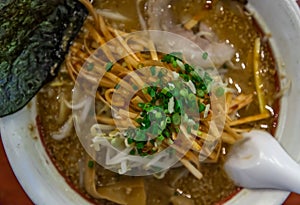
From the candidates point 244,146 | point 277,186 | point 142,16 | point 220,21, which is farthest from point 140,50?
point 277,186

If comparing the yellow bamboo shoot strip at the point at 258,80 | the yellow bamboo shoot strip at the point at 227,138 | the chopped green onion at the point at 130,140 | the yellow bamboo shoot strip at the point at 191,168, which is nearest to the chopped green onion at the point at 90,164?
the chopped green onion at the point at 130,140

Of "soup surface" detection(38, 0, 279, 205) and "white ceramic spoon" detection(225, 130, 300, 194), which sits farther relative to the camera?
"soup surface" detection(38, 0, 279, 205)

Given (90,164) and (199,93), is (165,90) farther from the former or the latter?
(90,164)

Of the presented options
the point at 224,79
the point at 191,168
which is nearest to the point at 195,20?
the point at 224,79

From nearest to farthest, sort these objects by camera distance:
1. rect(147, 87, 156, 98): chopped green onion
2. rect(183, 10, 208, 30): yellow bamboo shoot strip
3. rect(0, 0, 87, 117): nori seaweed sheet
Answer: rect(0, 0, 87, 117): nori seaweed sheet
rect(147, 87, 156, 98): chopped green onion
rect(183, 10, 208, 30): yellow bamboo shoot strip

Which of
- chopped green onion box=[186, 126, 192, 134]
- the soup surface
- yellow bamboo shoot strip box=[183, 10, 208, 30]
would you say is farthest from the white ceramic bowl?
chopped green onion box=[186, 126, 192, 134]

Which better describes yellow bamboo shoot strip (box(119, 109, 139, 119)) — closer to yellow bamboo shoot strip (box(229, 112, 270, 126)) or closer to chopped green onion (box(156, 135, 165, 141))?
chopped green onion (box(156, 135, 165, 141))

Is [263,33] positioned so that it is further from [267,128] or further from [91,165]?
[91,165]
